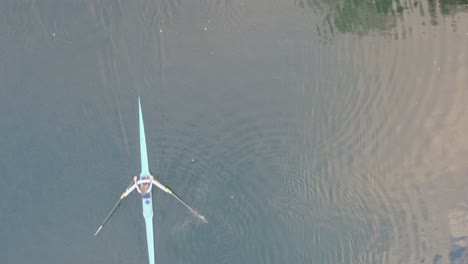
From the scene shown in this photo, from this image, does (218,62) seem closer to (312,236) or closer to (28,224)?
(312,236)

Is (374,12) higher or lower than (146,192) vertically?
higher

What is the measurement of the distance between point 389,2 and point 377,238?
1.64m

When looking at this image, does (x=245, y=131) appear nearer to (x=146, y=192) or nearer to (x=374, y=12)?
(x=146, y=192)

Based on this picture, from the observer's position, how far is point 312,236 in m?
2.74

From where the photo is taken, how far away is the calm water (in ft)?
8.97

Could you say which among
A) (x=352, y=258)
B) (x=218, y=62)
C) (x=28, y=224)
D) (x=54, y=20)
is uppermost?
(x=54, y=20)

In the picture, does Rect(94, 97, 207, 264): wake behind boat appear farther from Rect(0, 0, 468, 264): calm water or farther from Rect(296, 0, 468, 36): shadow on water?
Rect(296, 0, 468, 36): shadow on water

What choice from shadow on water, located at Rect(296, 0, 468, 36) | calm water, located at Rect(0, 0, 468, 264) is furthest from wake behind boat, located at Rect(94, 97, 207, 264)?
shadow on water, located at Rect(296, 0, 468, 36)

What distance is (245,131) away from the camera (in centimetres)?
276

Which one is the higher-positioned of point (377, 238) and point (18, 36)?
point (18, 36)

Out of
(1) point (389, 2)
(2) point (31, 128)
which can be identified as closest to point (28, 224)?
(2) point (31, 128)

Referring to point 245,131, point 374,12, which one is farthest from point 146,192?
point 374,12

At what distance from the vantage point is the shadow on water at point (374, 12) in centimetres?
278

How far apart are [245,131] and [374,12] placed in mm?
1233
